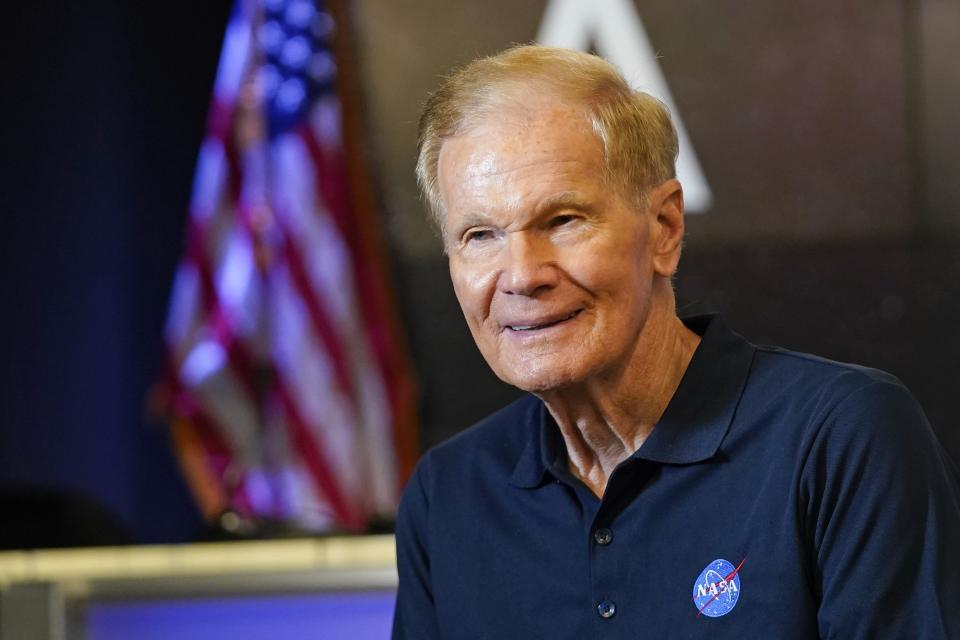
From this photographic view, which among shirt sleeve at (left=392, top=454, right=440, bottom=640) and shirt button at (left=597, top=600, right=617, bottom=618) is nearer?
shirt button at (left=597, top=600, right=617, bottom=618)

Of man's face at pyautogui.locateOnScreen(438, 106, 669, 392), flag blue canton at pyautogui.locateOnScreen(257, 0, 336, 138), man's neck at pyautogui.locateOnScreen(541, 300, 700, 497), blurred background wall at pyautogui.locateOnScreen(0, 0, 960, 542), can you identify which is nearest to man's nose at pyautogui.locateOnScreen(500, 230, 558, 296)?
man's face at pyautogui.locateOnScreen(438, 106, 669, 392)

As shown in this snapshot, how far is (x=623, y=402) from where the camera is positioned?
1.32 m

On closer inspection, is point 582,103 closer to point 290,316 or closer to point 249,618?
point 249,618

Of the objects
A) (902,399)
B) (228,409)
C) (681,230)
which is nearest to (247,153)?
(228,409)

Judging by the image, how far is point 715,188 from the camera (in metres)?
3.33

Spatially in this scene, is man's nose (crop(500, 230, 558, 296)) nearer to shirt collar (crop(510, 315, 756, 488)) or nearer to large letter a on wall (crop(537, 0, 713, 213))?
shirt collar (crop(510, 315, 756, 488))

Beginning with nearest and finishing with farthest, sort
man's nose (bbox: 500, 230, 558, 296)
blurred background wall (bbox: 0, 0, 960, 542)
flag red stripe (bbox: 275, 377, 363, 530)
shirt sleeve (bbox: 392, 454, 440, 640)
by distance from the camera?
1. man's nose (bbox: 500, 230, 558, 296)
2. shirt sleeve (bbox: 392, 454, 440, 640)
3. blurred background wall (bbox: 0, 0, 960, 542)
4. flag red stripe (bbox: 275, 377, 363, 530)

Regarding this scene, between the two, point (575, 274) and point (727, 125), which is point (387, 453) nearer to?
point (727, 125)

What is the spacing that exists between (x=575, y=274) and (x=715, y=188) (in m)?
2.19

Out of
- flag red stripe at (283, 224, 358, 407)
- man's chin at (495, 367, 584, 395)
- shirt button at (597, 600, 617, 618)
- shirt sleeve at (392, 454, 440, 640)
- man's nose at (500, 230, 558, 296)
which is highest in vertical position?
man's nose at (500, 230, 558, 296)

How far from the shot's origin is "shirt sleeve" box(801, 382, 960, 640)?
3.58 feet

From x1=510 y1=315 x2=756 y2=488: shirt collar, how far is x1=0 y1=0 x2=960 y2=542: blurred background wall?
1.96m

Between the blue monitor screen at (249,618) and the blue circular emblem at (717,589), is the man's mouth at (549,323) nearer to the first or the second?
the blue circular emblem at (717,589)

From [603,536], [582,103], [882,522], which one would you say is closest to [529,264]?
[582,103]
